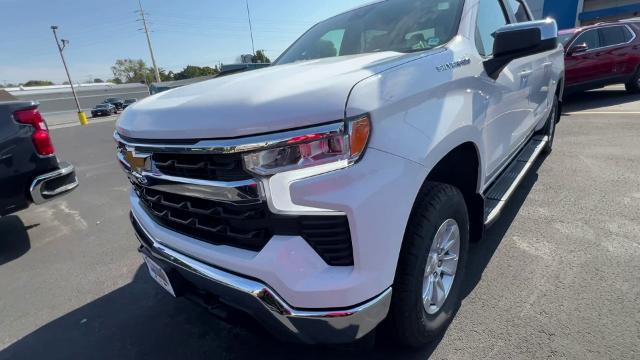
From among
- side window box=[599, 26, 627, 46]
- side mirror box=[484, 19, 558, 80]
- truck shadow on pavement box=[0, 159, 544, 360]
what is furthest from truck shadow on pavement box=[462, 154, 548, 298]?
side window box=[599, 26, 627, 46]

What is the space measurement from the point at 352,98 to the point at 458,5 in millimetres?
1480

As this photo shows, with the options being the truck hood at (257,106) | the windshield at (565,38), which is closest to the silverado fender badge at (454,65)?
the truck hood at (257,106)

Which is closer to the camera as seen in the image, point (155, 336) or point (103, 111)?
point (155, 336)

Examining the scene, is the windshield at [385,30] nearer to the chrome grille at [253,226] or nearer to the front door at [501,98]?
the front door at [501,98]

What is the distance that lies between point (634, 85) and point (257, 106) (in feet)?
37.0

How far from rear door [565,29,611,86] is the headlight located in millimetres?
9893

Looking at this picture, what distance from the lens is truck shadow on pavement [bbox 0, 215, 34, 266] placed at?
374 centimetres

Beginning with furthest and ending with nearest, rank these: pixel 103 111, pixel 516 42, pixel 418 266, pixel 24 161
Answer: pixel 103 111, pixel 24 161, pixel 516 42, pixel 418 266

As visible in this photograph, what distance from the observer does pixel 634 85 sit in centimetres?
914

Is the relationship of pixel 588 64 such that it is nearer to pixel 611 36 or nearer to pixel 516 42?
pixel 611 36

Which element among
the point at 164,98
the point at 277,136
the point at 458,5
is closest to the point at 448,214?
the point at 277,136

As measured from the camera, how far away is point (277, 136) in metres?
1.32

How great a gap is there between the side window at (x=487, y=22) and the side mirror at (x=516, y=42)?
5.7 inches

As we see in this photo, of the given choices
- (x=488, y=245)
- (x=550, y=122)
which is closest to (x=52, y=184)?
(x=488, y=245)
